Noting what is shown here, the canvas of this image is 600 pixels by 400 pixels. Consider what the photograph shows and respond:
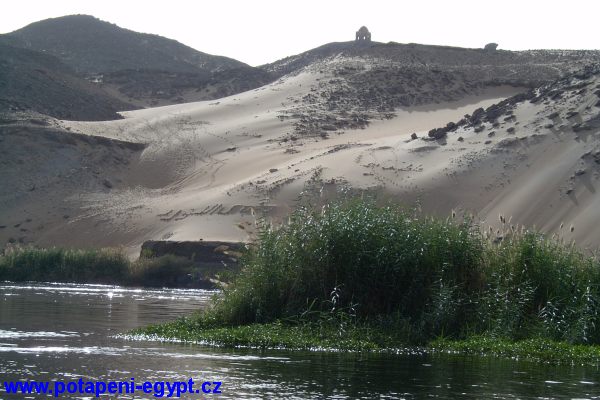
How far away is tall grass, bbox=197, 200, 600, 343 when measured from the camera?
21672mm

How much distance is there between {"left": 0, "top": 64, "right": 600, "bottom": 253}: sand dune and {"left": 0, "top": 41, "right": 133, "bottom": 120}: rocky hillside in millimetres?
5029

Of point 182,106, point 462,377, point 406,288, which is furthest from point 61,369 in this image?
point 182,106

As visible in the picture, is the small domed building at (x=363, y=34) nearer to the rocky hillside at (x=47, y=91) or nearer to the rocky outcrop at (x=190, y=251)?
the rocky hillside at (x=47, y=91)

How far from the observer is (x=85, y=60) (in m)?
151

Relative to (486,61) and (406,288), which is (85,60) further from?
(406,288)

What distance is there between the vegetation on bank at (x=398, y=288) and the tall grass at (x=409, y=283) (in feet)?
0.08

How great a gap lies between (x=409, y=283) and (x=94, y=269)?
85.7 ft

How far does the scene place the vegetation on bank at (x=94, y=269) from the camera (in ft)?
149

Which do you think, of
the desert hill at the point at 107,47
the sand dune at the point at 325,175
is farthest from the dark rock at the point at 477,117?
the desert hill at the point at 107,47

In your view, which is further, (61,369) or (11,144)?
(11,144)

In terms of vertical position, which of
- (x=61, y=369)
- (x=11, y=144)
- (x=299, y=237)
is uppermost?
(x=11, y=144)

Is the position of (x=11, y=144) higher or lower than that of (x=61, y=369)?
higher

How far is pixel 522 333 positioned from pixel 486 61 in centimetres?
6742

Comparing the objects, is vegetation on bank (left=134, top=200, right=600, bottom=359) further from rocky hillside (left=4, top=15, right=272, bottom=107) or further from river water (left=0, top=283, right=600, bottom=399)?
rocky hillside (left=4, top=15, right=272, bottom=107)
